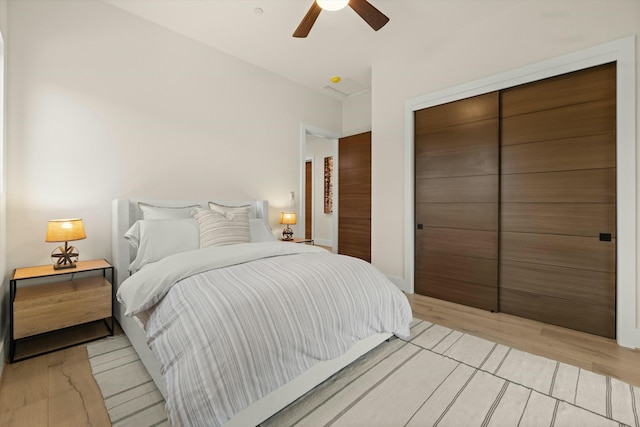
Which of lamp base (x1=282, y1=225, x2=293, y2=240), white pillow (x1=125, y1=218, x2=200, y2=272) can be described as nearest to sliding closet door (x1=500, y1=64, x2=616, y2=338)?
lamp base (x1=282, y1=225, x2=293, y2=240)

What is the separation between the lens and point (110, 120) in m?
2.68

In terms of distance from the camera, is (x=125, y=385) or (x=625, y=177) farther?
(x=625, y=177)

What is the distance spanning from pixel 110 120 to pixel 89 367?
6.94 ft

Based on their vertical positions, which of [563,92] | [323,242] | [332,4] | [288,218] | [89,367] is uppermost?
[332,4]

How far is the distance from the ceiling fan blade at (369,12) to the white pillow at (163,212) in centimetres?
229

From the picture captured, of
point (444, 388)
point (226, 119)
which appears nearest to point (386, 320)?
point (444, 388)

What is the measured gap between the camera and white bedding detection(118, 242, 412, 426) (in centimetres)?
117

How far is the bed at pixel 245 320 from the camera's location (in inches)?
46.9

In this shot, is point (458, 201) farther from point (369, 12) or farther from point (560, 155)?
point (369, 12)

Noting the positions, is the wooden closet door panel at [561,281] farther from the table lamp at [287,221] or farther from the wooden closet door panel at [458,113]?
the table lamp at [287,221]

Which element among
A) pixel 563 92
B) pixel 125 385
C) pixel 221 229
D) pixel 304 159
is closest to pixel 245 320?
pixel 125 385

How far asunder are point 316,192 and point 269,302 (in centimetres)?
579

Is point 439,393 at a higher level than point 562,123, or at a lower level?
lower

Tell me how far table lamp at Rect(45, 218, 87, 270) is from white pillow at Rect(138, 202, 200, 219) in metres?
0.47
